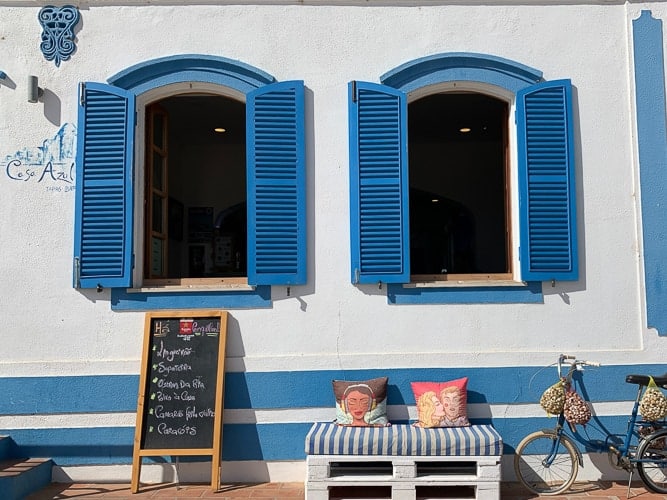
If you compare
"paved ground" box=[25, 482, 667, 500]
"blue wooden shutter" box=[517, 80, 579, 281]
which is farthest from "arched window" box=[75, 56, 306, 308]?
"blue wooden shutter" box=[517, 80, 579, 281]

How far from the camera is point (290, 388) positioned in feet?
18.5

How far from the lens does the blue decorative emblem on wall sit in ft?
19.3

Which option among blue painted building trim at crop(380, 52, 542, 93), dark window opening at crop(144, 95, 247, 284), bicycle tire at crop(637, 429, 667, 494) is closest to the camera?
bicycle tire at crop(637, 429, 667, 494)

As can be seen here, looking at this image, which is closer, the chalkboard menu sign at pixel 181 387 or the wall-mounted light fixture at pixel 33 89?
the chalkboard menu sign at pixel 181 387

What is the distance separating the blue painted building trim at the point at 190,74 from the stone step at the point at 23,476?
10.3ft

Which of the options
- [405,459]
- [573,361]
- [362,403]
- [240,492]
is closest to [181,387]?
[240,492]

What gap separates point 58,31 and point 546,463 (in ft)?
17.6

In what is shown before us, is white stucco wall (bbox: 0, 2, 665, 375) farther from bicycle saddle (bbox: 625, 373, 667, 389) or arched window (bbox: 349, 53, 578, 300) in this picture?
bicycle saddle (bbox: 625, 373, 667, 389)

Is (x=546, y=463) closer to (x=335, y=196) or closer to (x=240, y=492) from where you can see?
(x=240, y=492)

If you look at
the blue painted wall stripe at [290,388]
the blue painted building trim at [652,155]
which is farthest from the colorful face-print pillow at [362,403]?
the blue painted building trim at [652,155]

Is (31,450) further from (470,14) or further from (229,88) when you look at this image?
(470,14)

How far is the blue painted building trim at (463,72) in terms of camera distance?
580cm

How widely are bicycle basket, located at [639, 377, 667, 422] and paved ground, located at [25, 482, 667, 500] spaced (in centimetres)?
60

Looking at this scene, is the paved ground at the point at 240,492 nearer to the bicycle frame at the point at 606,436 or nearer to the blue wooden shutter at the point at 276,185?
the bicycle frame at the point at 606,436
